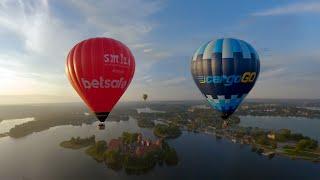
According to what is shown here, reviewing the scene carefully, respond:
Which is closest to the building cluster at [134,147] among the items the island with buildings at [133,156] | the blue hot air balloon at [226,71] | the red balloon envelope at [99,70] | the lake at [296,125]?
the island with buildings at [133,156]

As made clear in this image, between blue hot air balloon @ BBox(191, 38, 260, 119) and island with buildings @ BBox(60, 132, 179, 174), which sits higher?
A: blue hot air balloon @ BBox(191, 38, 260, 119)

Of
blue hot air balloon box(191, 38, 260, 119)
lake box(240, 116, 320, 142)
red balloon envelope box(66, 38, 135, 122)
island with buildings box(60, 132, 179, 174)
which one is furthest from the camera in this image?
lake box(240, 116, 320, 142)

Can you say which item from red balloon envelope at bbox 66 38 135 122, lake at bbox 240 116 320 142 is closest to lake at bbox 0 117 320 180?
red balloon envelope at bbox 66 38 135 122

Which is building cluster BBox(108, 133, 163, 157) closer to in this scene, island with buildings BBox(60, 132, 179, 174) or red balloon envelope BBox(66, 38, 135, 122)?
island with buildings BBox(60, 132, 179, 174)

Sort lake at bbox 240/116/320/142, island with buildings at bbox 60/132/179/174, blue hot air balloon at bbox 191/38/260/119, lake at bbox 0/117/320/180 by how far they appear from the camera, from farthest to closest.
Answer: lake at bbox 240/116/320/142
island with buildings at bbox 60/132/179/174
lake at bbox 0/117/320/180
blue hot air balloon at bbox 191/38/260/119

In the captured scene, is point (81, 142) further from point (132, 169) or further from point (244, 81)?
point (244, 81)

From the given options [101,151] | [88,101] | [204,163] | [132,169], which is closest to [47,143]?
[101,151]
